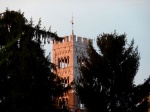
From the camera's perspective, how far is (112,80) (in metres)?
15.5

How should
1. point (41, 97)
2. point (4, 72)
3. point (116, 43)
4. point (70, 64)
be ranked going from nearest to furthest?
point (4, 72)
point (41, 97)
point (116, 43)
point (70, 64)

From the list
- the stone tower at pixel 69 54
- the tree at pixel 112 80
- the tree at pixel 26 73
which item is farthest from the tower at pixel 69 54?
the tree at pixel 26 73

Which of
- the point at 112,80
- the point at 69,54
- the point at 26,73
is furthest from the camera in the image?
the point at 69,54

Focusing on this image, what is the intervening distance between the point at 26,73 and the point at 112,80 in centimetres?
691

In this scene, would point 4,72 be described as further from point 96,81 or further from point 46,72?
point 96,81

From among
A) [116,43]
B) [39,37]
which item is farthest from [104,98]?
[39,37]

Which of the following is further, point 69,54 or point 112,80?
point 69,54

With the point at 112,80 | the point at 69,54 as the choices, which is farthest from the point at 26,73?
the point at 69,54

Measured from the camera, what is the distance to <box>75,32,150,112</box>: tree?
595 inches

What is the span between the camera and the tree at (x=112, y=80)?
1512 centimetres

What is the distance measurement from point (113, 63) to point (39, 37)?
5.12 m

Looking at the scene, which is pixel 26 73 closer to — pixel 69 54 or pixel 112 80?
pixel 112 80

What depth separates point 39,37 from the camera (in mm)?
11977

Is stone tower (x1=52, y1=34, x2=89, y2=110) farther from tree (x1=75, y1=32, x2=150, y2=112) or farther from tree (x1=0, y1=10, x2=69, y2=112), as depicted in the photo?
tree (x1=0, y1=10, x2=69, y2=112)
